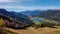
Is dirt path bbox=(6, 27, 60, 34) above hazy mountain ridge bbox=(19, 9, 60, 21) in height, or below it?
below

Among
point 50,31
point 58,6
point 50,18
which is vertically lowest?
point 50,31

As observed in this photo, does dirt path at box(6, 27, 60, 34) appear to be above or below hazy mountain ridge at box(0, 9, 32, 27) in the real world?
below

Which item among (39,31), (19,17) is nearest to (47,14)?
(39,31)

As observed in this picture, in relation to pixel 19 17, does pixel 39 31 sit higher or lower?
lower

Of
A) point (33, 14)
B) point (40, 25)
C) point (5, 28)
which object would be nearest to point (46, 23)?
point (40, 25)

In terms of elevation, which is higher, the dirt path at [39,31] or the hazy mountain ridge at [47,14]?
the hazy mountain ridge at [47,14]

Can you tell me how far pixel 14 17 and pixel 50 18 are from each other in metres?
0.59

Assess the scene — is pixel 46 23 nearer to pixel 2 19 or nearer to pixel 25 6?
pixel 25 6

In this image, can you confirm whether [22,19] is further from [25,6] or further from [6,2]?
[6,2]

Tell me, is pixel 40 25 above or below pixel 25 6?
below

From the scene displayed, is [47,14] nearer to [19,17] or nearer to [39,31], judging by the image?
[39,31]

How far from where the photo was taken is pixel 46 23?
234 cm

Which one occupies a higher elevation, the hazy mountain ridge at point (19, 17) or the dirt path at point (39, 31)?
the hazy mountain ridge at point (19, 17)

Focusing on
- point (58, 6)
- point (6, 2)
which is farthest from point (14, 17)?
point (58, 6)
